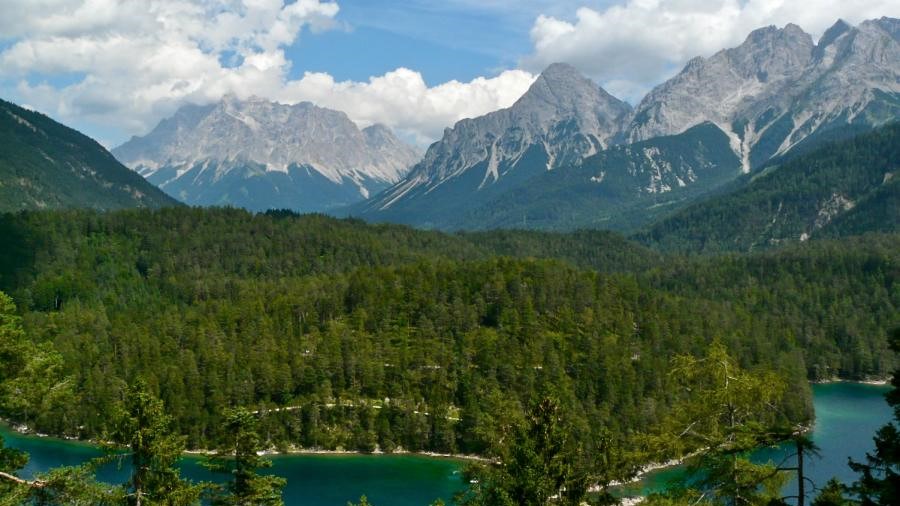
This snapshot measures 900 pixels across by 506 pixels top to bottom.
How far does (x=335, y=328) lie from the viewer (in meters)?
136

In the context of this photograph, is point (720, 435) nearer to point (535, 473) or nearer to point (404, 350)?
point (535, 473)

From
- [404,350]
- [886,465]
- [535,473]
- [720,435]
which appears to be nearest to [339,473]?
[404,350]

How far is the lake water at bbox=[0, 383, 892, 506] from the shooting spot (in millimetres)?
92375

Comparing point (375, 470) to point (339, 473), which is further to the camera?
point (375, 470)

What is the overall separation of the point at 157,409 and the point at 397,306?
11540cm

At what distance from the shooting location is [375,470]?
104812 mm

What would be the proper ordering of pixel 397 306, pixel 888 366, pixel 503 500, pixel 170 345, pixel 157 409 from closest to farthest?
pixel 157 409 < pixel 503 500 < pixel 170 345 < pixel 397 306 < pixel 888 366

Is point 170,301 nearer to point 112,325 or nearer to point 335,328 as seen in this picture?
point 112,325

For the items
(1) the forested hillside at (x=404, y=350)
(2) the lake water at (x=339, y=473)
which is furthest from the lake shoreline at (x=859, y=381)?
(2) the lake water at (x=339, y=473)

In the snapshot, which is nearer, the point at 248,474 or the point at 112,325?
the point at 248,474

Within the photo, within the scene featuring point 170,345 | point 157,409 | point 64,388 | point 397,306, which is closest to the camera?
point 64,388

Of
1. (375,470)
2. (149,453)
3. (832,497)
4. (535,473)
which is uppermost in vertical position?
(832,497)

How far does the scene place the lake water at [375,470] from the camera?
92.4m

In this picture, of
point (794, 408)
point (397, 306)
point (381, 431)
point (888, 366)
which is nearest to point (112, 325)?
point (397, 306)
